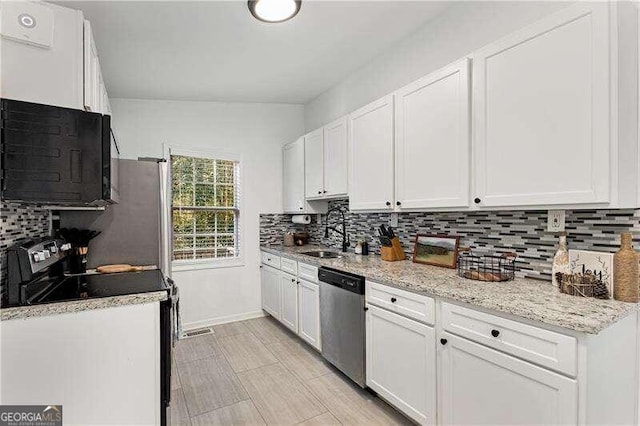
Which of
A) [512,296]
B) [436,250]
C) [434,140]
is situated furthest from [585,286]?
[434,140]

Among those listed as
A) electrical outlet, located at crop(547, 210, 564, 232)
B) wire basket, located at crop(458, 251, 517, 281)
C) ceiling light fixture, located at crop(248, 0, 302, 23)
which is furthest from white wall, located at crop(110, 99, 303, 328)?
electrical outlet, located at crop(547, 210, 564, 232)

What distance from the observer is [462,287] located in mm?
1716

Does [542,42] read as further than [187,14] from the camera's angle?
No

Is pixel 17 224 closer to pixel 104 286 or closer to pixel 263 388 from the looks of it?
pixel 104 286

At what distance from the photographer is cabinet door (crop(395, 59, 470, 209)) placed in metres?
1.92

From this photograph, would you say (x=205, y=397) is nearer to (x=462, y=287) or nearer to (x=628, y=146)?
(x=462, y=287)

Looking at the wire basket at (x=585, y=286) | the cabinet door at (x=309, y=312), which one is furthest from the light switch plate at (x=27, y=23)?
the wire basket at (x=585, y=286)

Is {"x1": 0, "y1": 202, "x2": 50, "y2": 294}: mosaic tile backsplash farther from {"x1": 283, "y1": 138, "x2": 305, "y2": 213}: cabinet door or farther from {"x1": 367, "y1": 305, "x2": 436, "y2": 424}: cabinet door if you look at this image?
{"x1": 283, "y1": 138, "x2": 305, "y2": 213}: cabinet door

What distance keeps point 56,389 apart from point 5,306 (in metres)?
0.43

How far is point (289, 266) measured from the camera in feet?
11.0

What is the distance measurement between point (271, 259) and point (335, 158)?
146 cm

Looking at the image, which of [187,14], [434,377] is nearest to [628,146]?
[434,377]

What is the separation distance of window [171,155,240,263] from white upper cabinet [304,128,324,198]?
3.16ft

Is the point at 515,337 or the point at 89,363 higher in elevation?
the point at 515,337
